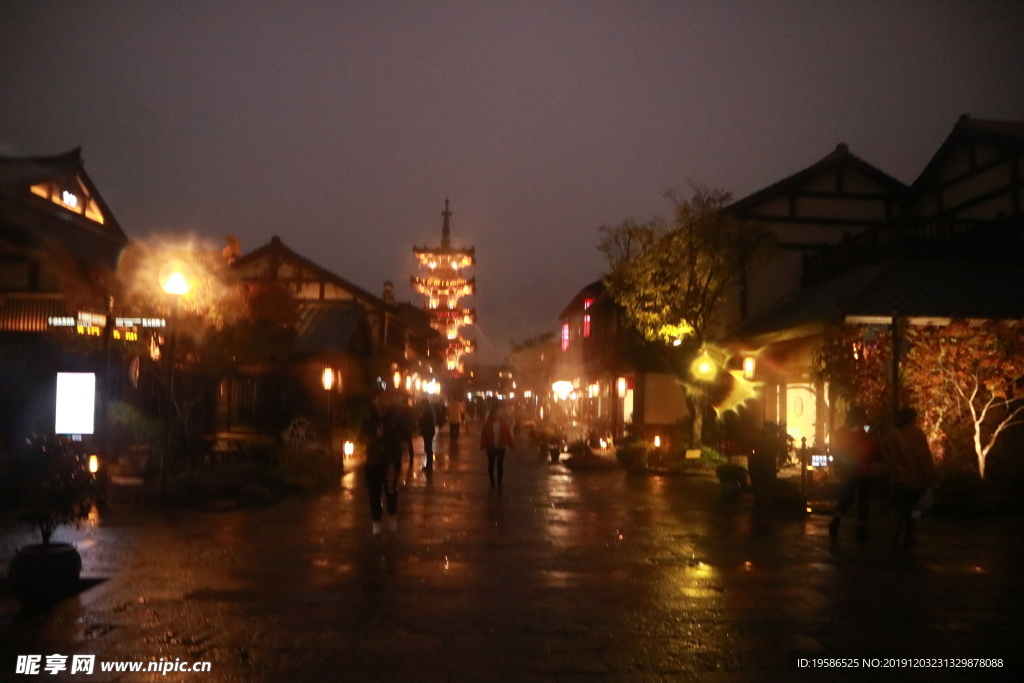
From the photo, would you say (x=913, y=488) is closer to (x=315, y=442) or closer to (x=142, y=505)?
(x=142, y=505)

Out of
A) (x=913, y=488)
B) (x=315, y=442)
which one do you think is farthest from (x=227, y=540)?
(x=315, y=442)

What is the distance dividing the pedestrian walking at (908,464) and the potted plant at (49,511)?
9294 mm

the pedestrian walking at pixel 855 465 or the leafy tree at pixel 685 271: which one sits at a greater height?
the leafy tree at pixel 685 271

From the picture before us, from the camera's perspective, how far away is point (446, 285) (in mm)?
58656

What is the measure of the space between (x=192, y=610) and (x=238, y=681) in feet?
6.57

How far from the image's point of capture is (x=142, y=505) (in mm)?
14570

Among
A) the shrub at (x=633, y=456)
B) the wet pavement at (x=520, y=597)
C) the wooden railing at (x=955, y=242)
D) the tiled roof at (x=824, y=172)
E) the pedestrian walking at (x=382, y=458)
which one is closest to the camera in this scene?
the wet pavement at (x=520, y=597)

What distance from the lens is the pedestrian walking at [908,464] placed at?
36.0 ft

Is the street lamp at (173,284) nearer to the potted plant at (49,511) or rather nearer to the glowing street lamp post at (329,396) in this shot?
the potted plant at (49,511)

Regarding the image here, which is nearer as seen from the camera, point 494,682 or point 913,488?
point 494,682

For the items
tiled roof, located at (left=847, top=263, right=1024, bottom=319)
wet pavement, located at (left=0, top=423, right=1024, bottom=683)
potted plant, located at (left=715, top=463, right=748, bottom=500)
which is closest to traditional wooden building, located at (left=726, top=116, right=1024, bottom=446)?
tiled roof, located at (left=847, top=263, right=1024, bottom=319)

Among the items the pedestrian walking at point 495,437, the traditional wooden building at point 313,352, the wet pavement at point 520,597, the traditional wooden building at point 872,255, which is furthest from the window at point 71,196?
the traditional wooden building at point 872,255

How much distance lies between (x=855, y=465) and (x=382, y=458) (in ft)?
21.1

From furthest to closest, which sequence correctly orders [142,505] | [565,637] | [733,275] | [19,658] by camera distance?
1. [733,275]
2. [142,505]
3. [565,637]
4. [19,658]
